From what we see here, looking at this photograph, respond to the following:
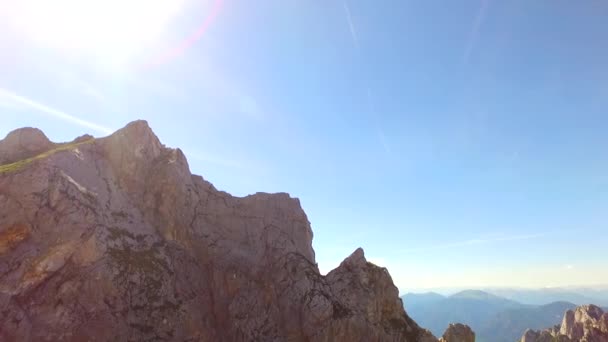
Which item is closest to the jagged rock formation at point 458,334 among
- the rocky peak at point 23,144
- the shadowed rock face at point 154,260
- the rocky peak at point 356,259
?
the shadowed rock face at point 154,260

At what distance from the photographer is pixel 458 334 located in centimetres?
10638

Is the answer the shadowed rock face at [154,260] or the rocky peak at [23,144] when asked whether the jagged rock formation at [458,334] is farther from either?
the rocky peak at [23,144]

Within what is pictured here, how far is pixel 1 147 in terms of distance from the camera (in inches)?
3344

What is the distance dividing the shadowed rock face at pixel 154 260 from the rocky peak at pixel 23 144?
0.25m

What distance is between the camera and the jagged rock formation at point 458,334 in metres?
105

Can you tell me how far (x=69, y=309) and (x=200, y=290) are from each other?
77.4 ft

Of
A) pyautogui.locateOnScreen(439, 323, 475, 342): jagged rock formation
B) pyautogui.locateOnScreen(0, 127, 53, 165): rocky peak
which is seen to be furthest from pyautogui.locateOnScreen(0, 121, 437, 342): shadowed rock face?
pyautogui.locateOnScreen(439, 323, 475, 342): jagged rock formation

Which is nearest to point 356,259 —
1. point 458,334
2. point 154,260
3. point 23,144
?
point 458,334

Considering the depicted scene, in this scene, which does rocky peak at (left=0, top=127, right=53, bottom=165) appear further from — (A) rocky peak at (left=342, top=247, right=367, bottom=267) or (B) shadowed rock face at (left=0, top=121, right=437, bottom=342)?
(A) rocky peak at (left=342, top=247, right=367, bottom=267)

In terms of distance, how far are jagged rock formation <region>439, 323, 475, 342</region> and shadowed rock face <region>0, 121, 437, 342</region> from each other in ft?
60.2

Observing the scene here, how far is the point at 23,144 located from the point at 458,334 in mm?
120832

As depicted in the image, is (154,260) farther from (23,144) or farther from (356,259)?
(356,259)

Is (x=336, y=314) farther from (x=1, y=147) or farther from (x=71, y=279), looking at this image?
(x=1, y=147)

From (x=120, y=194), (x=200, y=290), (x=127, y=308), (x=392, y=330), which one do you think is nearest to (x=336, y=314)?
(x=392, y=330)
